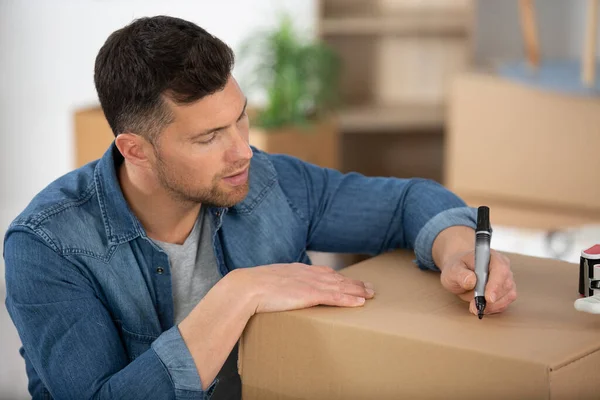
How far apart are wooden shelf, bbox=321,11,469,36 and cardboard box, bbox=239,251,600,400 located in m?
2.46

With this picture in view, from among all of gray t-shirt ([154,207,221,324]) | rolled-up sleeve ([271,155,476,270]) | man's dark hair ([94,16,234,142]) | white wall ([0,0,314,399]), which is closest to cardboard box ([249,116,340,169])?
white wall ([0,0,314,399])

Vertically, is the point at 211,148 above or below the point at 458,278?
above

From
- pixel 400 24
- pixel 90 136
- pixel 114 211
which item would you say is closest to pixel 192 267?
pixel 114 211

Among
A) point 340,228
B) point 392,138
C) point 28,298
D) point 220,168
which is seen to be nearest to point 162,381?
point 28,298

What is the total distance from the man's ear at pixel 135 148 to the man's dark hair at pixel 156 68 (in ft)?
0.04

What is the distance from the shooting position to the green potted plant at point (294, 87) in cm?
329

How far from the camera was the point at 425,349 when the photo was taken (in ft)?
3.52

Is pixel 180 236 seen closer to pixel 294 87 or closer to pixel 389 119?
pixel 294 87

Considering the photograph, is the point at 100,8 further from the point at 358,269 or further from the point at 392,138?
the point at 358,269

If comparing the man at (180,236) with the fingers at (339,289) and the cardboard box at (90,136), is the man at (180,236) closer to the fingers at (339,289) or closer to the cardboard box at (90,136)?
the fingers at (339,289)

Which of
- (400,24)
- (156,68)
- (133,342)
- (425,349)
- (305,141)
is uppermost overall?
(156,68)

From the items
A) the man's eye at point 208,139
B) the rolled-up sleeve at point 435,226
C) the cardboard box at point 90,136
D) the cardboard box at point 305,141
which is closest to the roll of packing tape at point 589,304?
the rolled-up sleeve at point 435,226

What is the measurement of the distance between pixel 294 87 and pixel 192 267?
189cm

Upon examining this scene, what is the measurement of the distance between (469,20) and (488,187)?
2.83 feet
